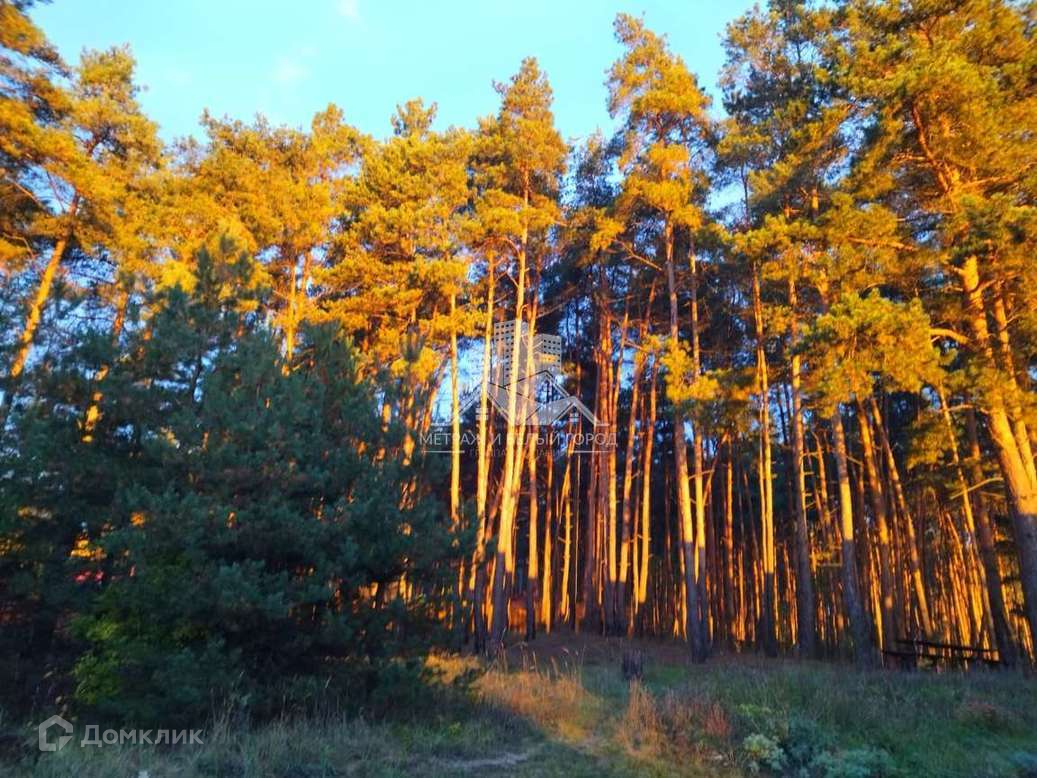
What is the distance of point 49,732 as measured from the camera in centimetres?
589

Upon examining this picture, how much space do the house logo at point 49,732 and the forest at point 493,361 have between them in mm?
272

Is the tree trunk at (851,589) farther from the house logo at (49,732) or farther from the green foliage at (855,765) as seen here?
the house logo at (49,732)

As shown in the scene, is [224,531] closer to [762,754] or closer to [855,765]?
[762,754]

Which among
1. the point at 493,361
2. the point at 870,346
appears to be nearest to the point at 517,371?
the point at 493,361

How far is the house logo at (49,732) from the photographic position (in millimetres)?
5480

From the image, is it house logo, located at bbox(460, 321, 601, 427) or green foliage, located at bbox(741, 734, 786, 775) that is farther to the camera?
house logo, located at bbox(460, 321, 601, 427)

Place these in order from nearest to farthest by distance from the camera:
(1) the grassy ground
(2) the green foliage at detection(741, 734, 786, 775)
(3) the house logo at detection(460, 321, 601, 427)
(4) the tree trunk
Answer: (1) the grassy ground
(2) the green foliage at detection(741, 734, 786, 775)
(4) the tree trunk
(3) the house logo at detection(460, 321, 601, 427)

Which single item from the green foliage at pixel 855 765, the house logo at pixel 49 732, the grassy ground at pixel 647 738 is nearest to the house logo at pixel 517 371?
the grassy ground at pixel 647 738

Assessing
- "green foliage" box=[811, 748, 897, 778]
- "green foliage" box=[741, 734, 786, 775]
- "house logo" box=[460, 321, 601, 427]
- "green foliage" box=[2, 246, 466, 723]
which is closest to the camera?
"green foliage" box=[811, 748, 897, 778]

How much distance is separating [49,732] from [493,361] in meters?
13.1

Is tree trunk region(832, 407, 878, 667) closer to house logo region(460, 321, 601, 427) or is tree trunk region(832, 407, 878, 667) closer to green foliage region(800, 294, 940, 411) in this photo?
green foliage region(800, 294, 940, 411)

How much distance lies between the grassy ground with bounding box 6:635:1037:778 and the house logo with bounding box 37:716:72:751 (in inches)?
4.2

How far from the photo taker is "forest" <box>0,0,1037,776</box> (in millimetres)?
6509

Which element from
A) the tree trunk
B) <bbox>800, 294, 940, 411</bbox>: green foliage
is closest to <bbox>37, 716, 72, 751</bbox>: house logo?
<bbox>800, 294, 940, 411</bbox>: green foliage
